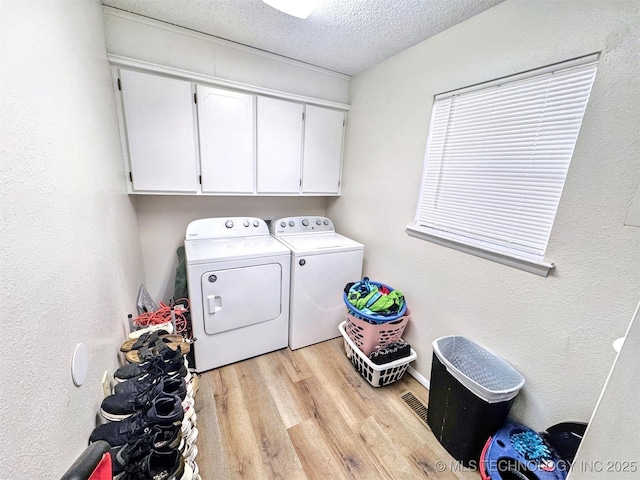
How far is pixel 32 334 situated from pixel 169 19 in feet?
6.73

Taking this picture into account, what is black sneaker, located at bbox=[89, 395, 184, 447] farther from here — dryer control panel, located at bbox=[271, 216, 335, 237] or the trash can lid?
dryer control panel, located at bbox=[271, 216, 335, 237]

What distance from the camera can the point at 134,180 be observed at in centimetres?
181

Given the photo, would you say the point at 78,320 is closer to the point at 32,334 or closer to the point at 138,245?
the point at 32,334

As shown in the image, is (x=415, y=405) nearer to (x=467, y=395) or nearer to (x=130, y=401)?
(x=467, y=395)

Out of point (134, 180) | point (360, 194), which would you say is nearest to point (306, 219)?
point (360, 194)

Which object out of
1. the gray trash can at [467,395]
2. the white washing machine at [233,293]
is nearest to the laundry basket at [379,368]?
the gray trash can at [467,395]

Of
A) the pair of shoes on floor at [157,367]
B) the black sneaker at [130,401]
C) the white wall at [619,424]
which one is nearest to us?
the white wall at [619,424]

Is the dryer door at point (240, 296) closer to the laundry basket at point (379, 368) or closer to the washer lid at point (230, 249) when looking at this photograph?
the washer lid at point (230, 249)

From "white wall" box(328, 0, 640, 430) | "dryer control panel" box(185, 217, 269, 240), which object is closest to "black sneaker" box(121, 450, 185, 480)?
"dryer control panel" box(185, 217, 269, 240)

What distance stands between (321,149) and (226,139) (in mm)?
876

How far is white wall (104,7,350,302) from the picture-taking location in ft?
5.61

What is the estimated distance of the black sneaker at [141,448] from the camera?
2.68ft

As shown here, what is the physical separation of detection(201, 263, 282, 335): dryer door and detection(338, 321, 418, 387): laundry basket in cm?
73

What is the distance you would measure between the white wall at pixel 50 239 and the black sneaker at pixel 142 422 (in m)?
0.07
